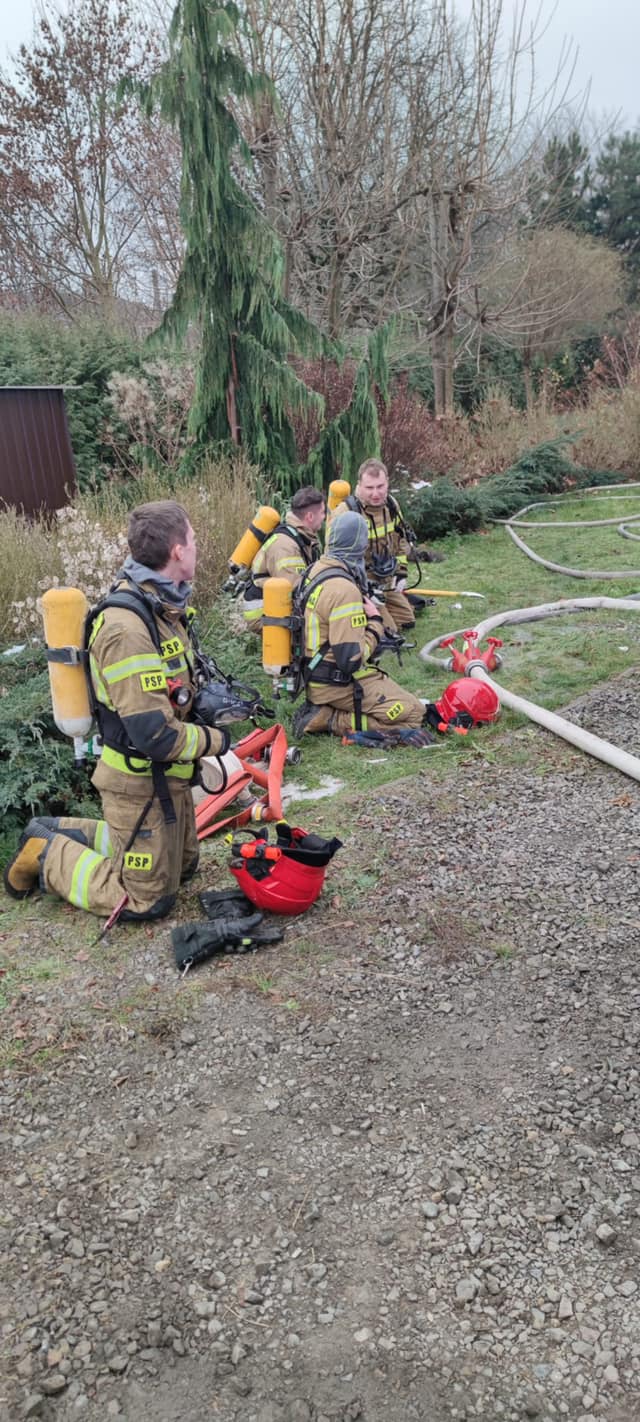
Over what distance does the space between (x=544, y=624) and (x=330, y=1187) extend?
21.0 ft

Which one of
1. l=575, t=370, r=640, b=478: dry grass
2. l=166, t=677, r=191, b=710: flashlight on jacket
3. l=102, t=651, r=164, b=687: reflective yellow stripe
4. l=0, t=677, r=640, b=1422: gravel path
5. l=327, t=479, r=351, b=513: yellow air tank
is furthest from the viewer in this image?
l=575, t=370, r=640, b=478: dry grass

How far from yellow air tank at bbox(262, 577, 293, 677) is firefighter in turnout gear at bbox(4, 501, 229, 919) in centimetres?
190

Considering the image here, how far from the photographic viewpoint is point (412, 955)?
3.65 meters

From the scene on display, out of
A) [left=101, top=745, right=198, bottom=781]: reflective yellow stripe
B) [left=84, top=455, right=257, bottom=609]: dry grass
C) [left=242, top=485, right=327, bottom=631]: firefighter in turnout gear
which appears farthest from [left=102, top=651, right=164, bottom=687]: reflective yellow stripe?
[left=84, top=455, right=257, bottom=609]: dry grass

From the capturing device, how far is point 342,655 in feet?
18.9

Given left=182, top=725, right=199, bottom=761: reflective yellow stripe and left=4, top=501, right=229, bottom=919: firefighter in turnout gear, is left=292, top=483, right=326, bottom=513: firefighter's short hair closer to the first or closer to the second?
left=4, top=501, right=229, bottom=919: firefighter in turnout gear

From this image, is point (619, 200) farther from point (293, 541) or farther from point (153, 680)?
point (153, 680)

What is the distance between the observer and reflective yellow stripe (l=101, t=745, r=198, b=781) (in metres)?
3.78

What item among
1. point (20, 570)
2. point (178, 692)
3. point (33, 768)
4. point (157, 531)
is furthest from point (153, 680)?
point (20, 570)

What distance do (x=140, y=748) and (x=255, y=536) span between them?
373 centimetres

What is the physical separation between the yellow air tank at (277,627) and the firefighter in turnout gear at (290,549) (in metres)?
0.71

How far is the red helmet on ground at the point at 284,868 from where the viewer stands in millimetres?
3758

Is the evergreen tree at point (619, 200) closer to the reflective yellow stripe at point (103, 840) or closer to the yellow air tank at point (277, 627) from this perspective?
the yellow air tank at point (277, 627)

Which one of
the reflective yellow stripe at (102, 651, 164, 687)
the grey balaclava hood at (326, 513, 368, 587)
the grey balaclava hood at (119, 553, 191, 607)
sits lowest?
the reflective yellow stripe at (102, 651, 164, 687)
